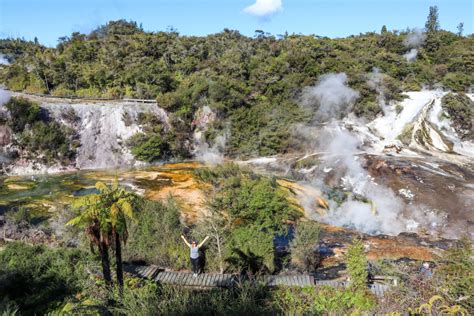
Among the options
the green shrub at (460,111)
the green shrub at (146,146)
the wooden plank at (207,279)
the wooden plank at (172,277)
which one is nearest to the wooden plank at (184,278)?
the wooden plank at (172,277)

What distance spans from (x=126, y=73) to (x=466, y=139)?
113 feet

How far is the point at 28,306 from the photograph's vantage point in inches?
359

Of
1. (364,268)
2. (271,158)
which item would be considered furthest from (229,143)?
(364,268)

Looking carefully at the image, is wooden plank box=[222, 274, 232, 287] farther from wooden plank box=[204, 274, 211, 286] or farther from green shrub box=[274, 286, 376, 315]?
green shrub box=[274, 286, 376, 315]

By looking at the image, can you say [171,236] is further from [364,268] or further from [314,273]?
[364,268]

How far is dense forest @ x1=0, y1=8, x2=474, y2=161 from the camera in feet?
112

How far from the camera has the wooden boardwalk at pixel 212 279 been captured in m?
9.85

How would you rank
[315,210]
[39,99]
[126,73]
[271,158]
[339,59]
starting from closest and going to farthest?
1. [315,210]
2. [271,158]
3. [39,99]
4. [126,73]
5. [339,59]

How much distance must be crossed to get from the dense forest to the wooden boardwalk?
20.7 m

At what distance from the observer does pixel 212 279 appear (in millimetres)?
10438

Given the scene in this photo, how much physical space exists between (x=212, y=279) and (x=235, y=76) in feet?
113

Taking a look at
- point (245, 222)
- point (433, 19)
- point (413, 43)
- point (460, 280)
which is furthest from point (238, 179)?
point (433, 19)

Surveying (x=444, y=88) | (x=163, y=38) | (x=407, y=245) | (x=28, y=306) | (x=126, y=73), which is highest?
(x=163, y=38)

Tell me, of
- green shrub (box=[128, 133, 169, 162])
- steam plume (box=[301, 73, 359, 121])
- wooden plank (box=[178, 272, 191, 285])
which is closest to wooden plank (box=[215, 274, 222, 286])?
wooden plank (box=[178, 272, 191, 285])
